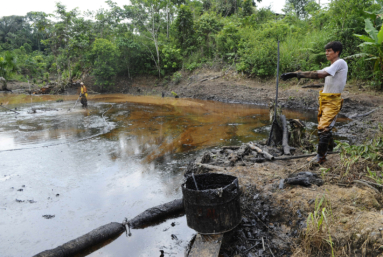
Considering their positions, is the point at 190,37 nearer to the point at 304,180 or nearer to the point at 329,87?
the point at 329,87

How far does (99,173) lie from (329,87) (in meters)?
5.02

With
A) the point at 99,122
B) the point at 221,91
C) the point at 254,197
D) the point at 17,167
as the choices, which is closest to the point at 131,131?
the point at 99,122

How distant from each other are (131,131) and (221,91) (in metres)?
10.8

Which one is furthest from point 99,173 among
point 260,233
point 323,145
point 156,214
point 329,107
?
point 329,107

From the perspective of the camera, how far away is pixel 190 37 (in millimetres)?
25984

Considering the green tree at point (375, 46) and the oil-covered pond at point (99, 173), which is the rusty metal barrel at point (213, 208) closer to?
the oil-covered pond at point (99, 173)

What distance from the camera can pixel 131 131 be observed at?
9.82 metres

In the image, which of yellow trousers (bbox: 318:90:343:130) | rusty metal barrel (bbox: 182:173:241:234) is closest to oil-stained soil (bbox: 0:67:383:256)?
rusty metal barrel (bbox: 182:173:241:234)

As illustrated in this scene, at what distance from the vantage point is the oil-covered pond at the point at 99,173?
142 inches

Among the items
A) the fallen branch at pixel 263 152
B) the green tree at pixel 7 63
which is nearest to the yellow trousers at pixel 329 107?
the fallen branch at pixel 263 152

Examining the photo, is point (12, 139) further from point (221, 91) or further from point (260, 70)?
point (260, 70)

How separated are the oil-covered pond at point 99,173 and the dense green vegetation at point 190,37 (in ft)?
22.2

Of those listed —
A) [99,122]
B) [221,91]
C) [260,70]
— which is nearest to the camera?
[99,122]

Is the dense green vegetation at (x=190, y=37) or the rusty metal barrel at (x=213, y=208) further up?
the dense green vegetation at (x=190, y=37)
